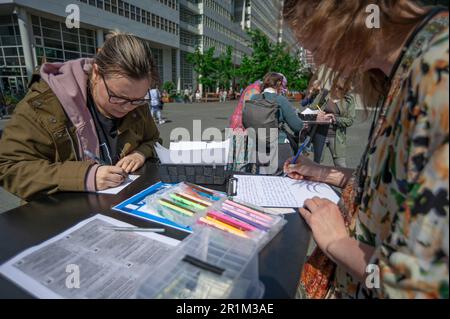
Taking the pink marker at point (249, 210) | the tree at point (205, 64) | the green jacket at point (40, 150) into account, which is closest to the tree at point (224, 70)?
the tree at point (205, 64)

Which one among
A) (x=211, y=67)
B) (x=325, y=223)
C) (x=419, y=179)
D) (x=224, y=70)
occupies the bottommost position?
(x=325, y=223)

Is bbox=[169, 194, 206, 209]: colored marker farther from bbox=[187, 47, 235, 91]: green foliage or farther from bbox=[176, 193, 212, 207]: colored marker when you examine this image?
bbox=[187, 47, 235, 91]: green foliage

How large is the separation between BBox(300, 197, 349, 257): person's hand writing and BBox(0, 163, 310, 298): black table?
6cm

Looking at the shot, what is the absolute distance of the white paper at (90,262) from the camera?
2.23 ft

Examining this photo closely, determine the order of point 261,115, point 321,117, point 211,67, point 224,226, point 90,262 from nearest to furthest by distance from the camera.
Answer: point 90,262
point 224,226
point 261,115
point 321,117
point 211,67

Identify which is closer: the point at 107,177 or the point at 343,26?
the point at 343,26

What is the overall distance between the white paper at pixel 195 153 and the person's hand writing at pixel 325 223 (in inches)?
24.0

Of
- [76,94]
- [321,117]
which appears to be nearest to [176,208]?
[76,94]

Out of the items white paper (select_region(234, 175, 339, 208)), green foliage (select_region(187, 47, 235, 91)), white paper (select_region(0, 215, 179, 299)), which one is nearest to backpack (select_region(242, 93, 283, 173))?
white paper (select_region(234, 175, 339, 208))

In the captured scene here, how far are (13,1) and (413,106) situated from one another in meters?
18.3

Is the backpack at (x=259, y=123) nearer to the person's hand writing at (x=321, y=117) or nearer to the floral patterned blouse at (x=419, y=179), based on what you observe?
the person's hand writing at (x=321, y=117)

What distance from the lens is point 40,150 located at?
133 centimetres

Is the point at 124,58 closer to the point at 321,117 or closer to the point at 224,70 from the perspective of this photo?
the point at 321,117

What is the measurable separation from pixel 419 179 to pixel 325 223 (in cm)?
45
